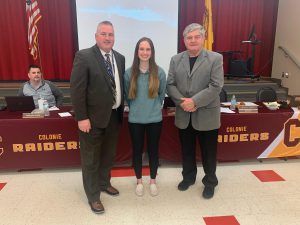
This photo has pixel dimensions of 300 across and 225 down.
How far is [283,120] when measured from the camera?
2979 millimetres

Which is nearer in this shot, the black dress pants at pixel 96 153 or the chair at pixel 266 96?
the black dress pants at pixel 96 153

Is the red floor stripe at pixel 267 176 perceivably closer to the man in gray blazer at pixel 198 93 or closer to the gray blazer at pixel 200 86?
the man in gray blazer at pixel 198 93

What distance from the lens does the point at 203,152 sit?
7.75 ft

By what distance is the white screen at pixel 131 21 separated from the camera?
566 cm

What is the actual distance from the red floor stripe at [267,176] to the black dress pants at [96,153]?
5.09ft

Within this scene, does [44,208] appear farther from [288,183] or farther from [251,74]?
[251,74]

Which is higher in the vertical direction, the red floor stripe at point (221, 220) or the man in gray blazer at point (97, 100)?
the man in gray blazer at point (97, 100)

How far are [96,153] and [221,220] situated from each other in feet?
3.65

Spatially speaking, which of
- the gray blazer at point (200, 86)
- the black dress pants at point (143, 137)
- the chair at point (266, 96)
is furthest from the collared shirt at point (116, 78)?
the chair at point (266, 96)

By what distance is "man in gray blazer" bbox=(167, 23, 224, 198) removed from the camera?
2.12 meters

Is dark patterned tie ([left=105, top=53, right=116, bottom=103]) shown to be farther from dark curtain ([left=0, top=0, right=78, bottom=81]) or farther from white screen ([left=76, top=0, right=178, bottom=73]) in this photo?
dark curtain ([left=0, top=0, right=78, bottom=81])

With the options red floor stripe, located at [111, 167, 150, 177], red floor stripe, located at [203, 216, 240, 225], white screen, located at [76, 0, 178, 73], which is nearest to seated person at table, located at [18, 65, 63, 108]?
red floor stripe, located at [111, 167, 150, 177]

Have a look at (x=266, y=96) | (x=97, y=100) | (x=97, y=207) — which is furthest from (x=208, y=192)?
(x=266, y=96)

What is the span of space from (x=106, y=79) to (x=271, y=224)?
165 cm
